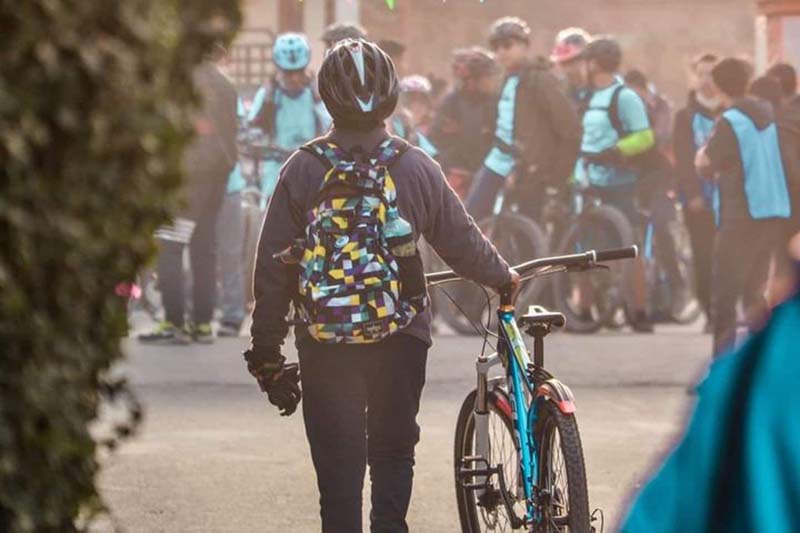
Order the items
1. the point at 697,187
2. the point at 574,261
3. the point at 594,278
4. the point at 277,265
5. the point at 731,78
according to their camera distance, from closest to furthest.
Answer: the point at 277,265 → the point at 574,261 → the point at 731,78 → the point at 594,278 → the point at 697,187

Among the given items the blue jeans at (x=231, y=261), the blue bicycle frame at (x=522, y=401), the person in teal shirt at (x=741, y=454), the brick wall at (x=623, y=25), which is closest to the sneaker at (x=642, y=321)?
the blue jeans at (x=231, y=261)

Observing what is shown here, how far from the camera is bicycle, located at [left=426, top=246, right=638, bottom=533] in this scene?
18.2 ft

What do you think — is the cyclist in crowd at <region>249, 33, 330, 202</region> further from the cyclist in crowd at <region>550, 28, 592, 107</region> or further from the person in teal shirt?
the person in teal shirt

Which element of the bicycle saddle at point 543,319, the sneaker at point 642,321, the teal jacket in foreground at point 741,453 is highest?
the teal jacket in foreground at point 741,453

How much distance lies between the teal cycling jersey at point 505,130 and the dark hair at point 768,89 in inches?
66.0

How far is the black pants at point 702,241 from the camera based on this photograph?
15398 millimetres

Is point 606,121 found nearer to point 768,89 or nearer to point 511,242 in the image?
point 511,242

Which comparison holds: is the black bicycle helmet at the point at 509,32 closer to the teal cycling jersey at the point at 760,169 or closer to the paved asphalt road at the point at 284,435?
the paved asphalt road at the point at 284,435

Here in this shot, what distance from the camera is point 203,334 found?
14.1 metres

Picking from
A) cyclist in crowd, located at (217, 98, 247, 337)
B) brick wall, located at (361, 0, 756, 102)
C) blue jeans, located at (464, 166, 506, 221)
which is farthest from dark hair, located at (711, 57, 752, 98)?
brick wall, located at (361, 0, 756, 102)

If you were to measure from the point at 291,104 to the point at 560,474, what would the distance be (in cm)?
1011

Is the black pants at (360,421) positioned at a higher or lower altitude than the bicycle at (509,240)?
higher

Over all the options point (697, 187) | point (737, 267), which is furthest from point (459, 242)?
point (697, 187)

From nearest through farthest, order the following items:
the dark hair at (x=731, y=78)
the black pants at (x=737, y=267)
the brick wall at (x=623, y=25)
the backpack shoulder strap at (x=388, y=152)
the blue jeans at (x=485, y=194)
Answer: the backpack shoulder strap at (x=388, y=152) < the black pants at (x=737, y=267) < the dark hair at (x=731, y=78) < the blue jeans at (x=485, y=194) < the brick wall at (x=623, y=25)
